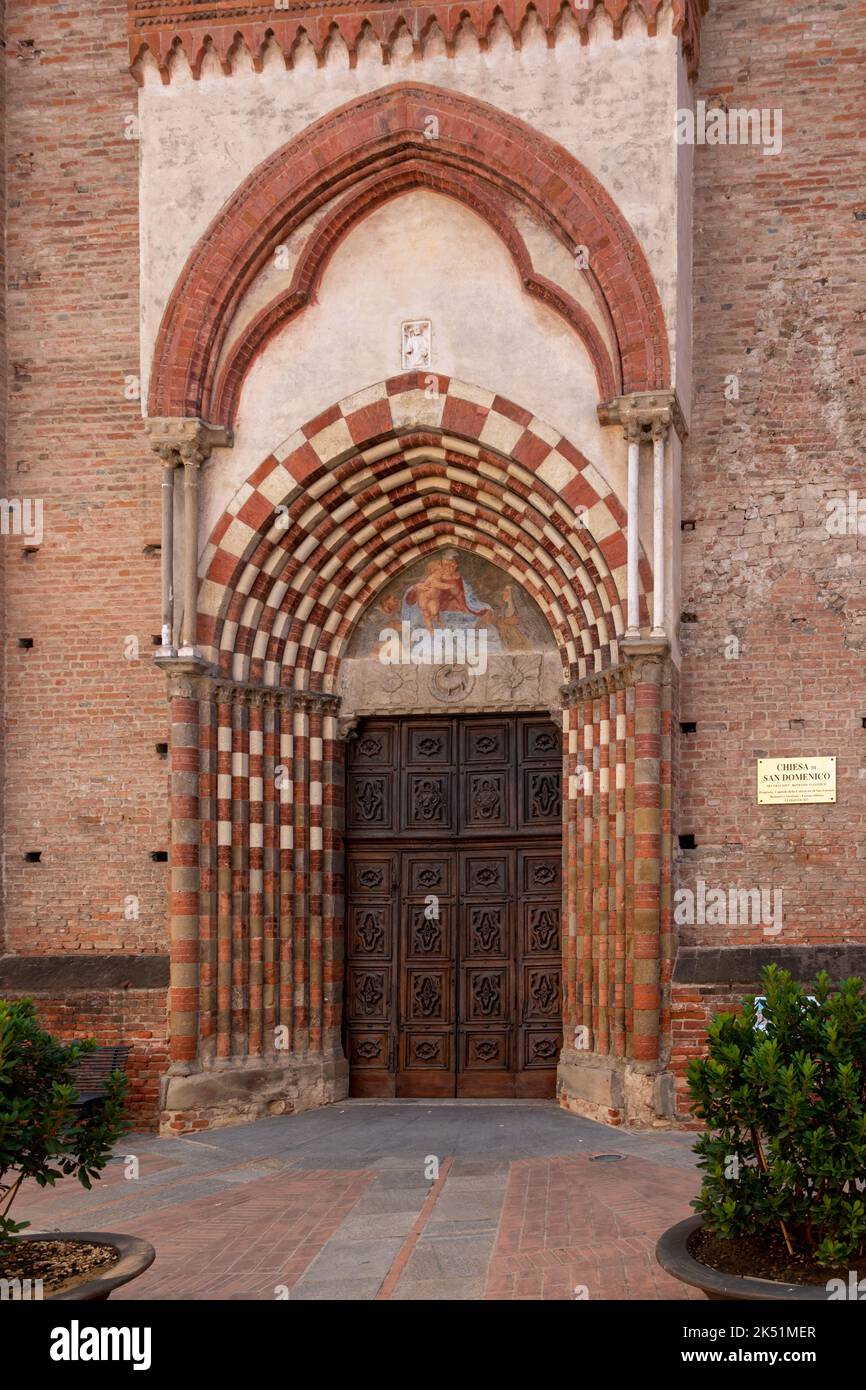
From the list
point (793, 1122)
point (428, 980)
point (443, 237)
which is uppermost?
point (443, 237)

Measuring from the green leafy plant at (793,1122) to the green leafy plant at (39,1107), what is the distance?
230 cm

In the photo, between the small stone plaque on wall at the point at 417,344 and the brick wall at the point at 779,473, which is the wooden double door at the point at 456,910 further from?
the small stone plaque on wall at the point at 417,344

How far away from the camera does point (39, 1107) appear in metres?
5.18

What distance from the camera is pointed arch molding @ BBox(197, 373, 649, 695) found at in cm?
1030

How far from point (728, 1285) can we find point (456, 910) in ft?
22.2

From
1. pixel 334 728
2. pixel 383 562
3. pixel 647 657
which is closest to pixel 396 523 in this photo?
pixel 383 562

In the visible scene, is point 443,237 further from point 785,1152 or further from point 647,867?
point 785,1152

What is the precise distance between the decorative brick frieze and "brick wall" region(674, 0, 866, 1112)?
95 centimetres

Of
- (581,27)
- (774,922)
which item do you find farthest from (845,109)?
(774,922)

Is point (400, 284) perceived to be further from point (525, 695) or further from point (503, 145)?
point (525, 695)

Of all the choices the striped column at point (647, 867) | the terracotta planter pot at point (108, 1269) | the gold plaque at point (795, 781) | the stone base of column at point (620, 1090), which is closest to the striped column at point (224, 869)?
the stone base of column at point (620, 1090)

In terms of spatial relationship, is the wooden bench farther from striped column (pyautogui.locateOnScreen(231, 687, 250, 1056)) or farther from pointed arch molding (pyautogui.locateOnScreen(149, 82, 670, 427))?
pointed arch molding (pyautogui.locateOnScreen(149, 82, 670, 427))

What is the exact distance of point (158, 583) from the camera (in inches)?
446

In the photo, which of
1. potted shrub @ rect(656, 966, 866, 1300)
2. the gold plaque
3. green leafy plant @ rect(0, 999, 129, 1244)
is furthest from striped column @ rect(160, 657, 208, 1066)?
potted shrub @ rect(656, 966, 866, 1300)
